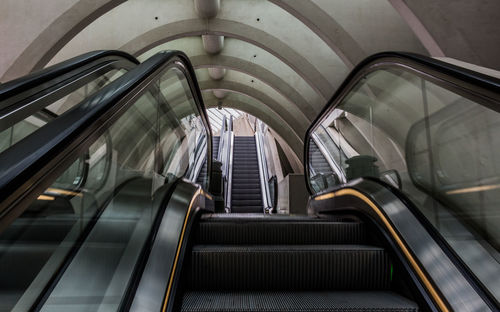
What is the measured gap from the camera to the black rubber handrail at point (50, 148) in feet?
2.47

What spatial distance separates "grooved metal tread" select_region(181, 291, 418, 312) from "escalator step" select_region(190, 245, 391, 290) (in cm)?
8

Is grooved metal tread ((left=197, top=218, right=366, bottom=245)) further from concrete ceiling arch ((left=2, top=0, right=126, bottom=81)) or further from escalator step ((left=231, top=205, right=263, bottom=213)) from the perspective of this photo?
escalator step ((left=231, top=205, right=263, bottom=213))

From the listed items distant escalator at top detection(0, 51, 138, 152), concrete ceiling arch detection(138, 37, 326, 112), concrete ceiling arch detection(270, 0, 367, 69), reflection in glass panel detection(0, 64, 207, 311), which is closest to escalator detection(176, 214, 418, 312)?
reflection in glass panel detection(0, 64, 207, 311)

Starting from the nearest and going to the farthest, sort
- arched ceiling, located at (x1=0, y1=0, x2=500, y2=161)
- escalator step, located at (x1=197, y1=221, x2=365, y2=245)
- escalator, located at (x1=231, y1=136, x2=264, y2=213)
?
escalator step, located at (x1=197, y1=221, x2=365, y2=245)
arched ceiling, located at (x1=0, y1=0, x2=500, y2=161)
escalator, located at (x1=231, y1=136, x2=264, y2=213)

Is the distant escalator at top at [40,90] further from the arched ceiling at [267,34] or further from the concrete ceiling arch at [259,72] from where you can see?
the concrete ceiling arch at [259,72]

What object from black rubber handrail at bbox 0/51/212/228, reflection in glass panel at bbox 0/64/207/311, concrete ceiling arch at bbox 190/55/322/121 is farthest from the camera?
concrete ceiling arch at bbox 190/55/322/121

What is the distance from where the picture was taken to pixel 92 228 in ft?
5.09

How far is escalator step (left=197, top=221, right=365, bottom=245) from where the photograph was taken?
9.10 ft

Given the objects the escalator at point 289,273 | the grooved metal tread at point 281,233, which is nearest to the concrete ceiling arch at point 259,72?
the grooved metal tread at point 281,233

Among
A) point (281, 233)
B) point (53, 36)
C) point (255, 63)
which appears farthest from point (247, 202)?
point (281, 233)

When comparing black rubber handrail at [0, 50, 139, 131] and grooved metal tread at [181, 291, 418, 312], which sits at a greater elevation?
black rubber handrail at [0, 50, 139, 131]

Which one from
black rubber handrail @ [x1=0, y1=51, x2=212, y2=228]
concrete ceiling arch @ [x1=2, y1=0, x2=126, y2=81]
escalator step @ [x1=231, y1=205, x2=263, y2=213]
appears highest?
concrete ceiling arch @ [x1=2, y1=0, x2=126, y2=81]

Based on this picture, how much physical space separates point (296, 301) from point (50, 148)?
58.4 inches

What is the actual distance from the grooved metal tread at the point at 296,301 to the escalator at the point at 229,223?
0.01 meters
